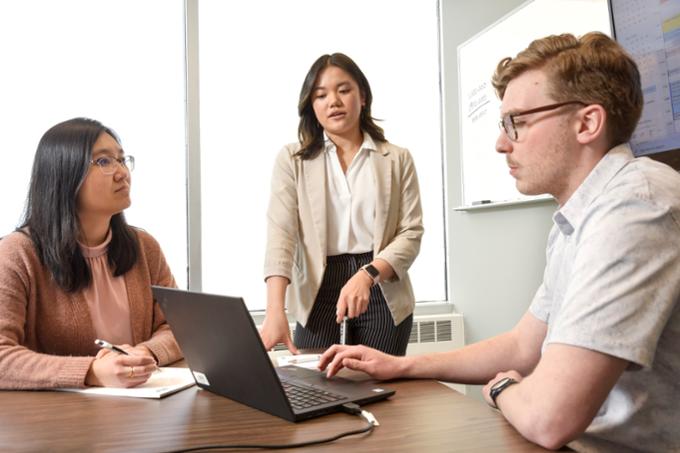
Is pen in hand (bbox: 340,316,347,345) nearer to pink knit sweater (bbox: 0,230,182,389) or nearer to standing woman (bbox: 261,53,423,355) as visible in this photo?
standing woman (bbox: 261,53,423,355)

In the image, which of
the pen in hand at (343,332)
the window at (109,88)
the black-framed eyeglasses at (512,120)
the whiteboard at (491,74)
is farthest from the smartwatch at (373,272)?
the window at (109,88)

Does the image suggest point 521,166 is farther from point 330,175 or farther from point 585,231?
point 330,175

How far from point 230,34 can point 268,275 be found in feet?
6.30

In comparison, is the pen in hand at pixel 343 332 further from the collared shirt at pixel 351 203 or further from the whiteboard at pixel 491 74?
the whiteboard at pixel 491 74

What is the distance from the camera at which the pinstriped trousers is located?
1897 mm

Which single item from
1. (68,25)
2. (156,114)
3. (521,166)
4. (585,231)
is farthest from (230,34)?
(585,231)

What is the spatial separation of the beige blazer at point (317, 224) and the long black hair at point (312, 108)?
0.04m

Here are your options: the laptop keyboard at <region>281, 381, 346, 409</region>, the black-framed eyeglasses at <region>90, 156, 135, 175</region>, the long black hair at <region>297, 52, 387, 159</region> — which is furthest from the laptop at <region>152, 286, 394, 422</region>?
the long black hair at <region>297, 52, 387, 159</region>

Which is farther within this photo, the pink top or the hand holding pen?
the pink top

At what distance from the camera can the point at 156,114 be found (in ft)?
10.2

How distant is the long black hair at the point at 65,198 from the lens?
151 centimetres

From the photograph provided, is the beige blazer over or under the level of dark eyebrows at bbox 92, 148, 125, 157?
under

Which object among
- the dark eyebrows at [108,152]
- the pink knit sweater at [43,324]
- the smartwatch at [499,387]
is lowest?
the smartwatch at [499,387]

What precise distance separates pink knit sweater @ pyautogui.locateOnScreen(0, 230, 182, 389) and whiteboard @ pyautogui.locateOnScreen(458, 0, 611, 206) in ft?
5.83
